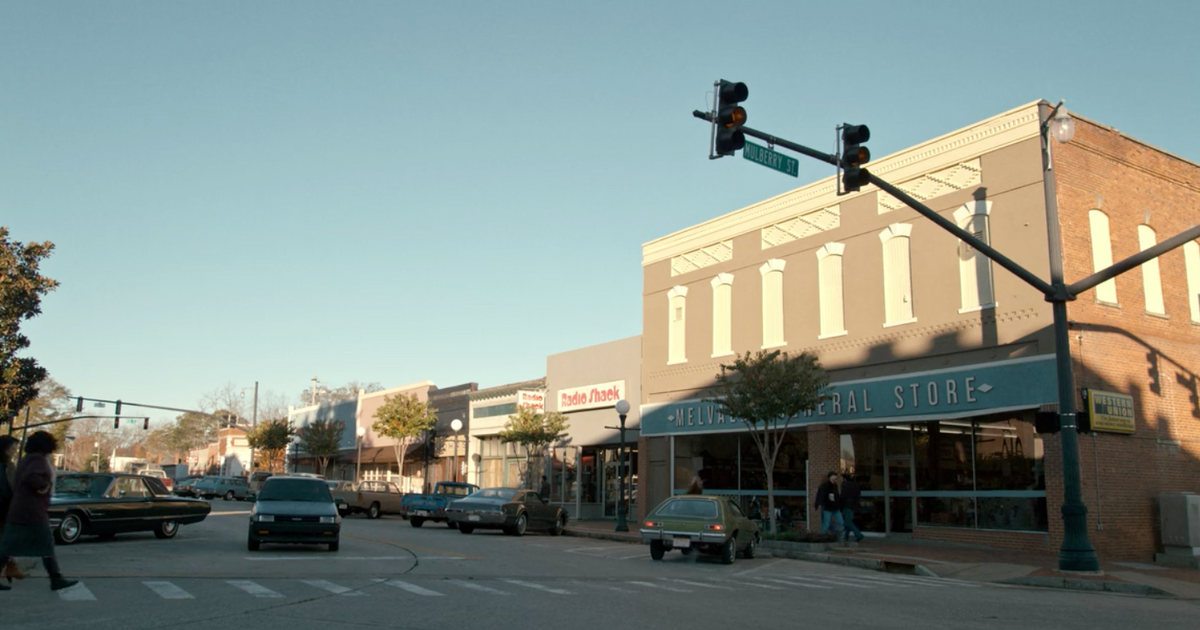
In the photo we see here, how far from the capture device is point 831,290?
26500 millimetres

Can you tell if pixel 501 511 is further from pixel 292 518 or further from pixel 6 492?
pixel 6 492

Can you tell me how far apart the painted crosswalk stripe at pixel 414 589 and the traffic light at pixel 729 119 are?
21.9 ft

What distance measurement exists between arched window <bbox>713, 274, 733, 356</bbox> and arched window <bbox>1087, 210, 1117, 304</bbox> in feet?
35.8

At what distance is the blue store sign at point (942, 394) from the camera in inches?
811

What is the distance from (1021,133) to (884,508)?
9944 millimetres

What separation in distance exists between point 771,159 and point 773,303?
15315mm

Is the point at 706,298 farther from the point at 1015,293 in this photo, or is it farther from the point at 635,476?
the point at 1015,293

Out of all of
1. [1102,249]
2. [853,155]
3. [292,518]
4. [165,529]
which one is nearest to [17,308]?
[165,529]

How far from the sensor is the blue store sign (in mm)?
20594

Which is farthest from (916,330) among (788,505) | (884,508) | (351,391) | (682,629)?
(351,391)

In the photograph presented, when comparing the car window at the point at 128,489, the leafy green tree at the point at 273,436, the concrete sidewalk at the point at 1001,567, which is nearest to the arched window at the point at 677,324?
the concrete sidewalk at the point at 1001,567

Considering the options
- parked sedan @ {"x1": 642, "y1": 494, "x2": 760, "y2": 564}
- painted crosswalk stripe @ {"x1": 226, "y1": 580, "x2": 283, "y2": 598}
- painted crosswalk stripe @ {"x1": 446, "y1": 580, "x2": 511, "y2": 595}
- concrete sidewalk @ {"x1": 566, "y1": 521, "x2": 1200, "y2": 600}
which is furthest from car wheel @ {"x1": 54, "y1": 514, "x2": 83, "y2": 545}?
concrete sidewalk @ {"x1": 566, "y1": 521, "x2": 1200, "y2": 600}

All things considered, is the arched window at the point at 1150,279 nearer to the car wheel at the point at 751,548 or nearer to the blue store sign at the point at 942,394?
the blue store sign at the point at 942,394

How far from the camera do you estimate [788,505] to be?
2686 centimetres
